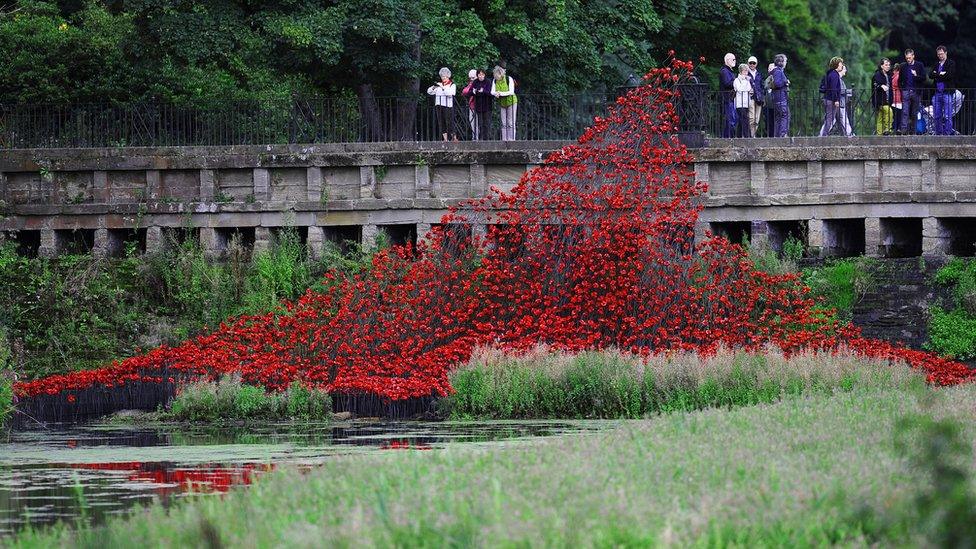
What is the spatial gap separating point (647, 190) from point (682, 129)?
2.76 meters

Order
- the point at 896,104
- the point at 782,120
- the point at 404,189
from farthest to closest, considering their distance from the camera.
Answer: the point at 896,104 → the point at 782,120 → the point at 404,189

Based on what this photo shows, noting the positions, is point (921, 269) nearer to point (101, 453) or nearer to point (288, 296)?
point (288, 296)

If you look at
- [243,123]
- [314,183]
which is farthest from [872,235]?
[243,123]

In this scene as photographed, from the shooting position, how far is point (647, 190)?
2569cm

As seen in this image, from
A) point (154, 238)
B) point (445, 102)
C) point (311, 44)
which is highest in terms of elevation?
point (311, 44)

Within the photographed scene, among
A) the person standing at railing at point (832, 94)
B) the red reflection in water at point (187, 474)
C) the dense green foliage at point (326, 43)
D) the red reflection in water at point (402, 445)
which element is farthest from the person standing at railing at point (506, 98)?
the red reflection in water at point (187, 474)

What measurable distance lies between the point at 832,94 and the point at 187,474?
17589mm

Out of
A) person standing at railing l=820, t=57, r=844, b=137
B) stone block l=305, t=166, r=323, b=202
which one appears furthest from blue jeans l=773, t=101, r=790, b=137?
stone block l=305, t=166, r=323, b=202

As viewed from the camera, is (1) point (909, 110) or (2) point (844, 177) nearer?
(2) point (844, 177)

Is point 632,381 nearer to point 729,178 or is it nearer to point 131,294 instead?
point 729,178

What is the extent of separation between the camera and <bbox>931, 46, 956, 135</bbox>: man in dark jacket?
28623mm

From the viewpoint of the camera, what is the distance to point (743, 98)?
2917 cm

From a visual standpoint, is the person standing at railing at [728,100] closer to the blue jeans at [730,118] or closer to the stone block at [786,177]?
the blue jeans at [730,118]

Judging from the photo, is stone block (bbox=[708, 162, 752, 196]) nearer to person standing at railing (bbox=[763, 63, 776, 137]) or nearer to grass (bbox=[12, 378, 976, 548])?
person standing at railing (bbox=[763, 63, 776, 137])
